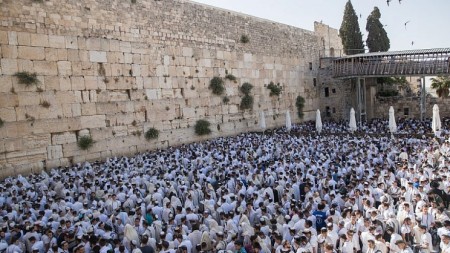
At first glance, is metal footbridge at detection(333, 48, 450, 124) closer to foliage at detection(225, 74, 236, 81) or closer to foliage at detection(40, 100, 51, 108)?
foliage at detection(225, 74, 236, 81)

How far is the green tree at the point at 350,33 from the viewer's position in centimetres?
3216

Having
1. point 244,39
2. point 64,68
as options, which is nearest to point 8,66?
point 64,68

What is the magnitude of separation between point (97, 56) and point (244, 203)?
9.86 m

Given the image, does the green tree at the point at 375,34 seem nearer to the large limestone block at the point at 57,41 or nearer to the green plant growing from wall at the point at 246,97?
the green plant growing from wall at the point at 246,97

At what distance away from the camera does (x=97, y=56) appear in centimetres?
1553

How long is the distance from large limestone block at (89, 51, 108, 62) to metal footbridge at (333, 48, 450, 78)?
53.2 ft

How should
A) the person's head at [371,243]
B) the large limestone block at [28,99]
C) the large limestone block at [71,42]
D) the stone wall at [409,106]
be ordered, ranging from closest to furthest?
the person's head at [371,243] → the large limestone block at [28,99] → the large limestone block at [71,42] → the stone wall at [409,106]

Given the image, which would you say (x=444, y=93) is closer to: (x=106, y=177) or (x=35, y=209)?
(x=106, y=177)

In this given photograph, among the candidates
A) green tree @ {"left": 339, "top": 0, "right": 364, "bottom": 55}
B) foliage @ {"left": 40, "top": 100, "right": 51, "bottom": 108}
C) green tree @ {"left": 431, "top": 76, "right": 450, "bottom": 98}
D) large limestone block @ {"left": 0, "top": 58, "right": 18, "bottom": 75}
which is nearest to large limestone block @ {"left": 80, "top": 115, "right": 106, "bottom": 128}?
foliage @ {"left": 40, "top": 100, "right": 51, "bottom": 108}

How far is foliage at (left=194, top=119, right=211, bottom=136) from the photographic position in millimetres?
19562

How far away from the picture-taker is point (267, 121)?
79.3ft

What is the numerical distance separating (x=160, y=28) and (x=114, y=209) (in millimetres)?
11245

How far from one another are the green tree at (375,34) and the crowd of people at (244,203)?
20340 mm

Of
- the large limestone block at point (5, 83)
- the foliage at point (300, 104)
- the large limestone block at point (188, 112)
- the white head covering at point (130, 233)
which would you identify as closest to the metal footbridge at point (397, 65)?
the foliage at point (300, 104)
